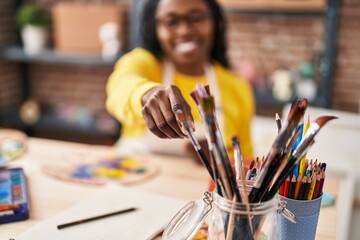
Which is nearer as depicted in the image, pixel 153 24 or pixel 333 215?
pixel 333 215

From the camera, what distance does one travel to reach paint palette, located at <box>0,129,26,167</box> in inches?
58.8

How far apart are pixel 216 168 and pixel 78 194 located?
60cm

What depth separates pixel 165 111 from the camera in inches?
36.2

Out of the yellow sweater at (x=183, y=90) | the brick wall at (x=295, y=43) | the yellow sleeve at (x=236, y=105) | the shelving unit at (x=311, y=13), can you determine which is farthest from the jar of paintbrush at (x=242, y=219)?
the brick wall at (x=295, y=43)

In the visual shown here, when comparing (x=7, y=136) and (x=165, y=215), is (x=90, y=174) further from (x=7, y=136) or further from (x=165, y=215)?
(x=7, y=136)

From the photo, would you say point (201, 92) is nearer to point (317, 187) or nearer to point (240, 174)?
point (240, 174)

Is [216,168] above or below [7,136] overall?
above

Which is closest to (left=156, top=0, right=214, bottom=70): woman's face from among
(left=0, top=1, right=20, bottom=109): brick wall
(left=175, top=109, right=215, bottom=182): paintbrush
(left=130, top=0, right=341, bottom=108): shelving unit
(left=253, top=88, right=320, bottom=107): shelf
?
(left=175, top=109, right=215, bottom=182): paintbrush

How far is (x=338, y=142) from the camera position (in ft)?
5.61

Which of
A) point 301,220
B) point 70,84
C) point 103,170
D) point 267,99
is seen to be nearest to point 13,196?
point 103,170

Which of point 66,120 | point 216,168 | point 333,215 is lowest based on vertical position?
point 66,120

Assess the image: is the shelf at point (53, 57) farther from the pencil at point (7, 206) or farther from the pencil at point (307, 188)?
the pencil at point (307, 188)

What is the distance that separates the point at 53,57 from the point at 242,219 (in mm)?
3017

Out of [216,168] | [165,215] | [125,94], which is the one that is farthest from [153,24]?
[216,168]
